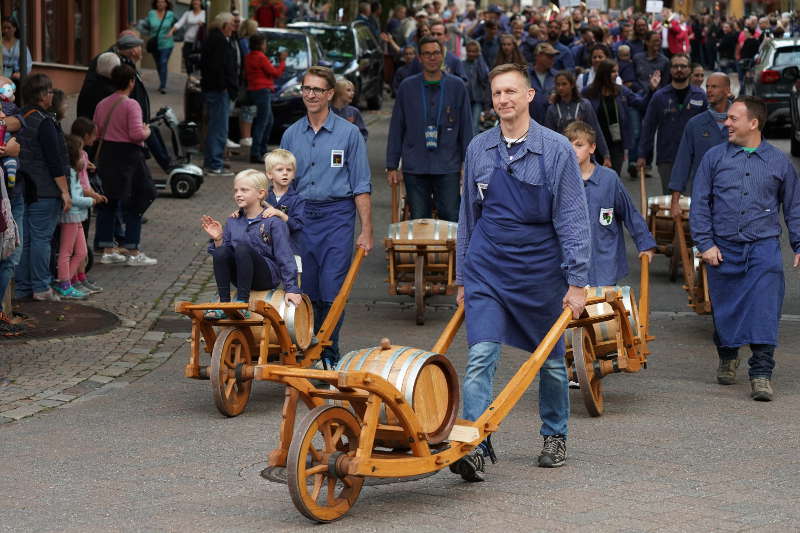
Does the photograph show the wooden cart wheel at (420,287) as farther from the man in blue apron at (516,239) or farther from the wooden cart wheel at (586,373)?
the man in blue apron at (516,239)

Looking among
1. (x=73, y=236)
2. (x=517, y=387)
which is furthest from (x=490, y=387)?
(x=73, y=236)

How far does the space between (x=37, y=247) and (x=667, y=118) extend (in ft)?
21.3

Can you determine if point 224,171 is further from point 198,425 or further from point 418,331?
point 198,425

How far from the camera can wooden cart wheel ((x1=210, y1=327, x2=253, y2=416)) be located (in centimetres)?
816

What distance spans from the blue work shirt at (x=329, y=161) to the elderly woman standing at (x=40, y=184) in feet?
9.30

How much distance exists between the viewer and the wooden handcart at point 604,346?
817 cm

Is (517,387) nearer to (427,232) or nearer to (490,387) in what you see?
(490,387)

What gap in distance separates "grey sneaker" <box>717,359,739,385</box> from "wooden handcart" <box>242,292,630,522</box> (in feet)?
10.1

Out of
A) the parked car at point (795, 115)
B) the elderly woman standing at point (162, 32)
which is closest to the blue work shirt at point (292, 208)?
the parked car at point (795, 115)

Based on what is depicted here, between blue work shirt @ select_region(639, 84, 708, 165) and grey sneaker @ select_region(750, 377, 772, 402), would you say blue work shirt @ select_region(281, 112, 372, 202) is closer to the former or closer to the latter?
grey sneaker @ select_region(750, 377, 772, 402)

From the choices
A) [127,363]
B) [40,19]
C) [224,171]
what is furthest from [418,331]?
[40,19]

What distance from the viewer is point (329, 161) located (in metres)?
9.23

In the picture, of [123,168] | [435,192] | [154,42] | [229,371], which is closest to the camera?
[229,371]

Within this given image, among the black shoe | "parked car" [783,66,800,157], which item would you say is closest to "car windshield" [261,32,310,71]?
"parked car" [783,66,800,157]
